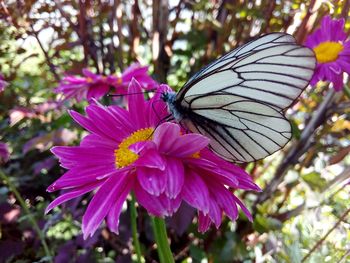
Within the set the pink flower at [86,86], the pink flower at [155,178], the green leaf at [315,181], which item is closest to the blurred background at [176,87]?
the green leaf at [315,181]

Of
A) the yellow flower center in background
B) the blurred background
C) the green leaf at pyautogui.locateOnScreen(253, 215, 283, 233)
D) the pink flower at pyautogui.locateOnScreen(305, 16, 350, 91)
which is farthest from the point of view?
the green leaf at pyautogui.locateOnScreen(253, 215, 283, 233)

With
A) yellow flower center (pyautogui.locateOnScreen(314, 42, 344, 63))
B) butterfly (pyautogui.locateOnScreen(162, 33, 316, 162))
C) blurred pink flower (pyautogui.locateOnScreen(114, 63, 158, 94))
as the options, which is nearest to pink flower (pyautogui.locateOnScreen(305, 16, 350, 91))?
yellow flower center (pyautogui.locateOnScreen(314, 42, 344, 63))

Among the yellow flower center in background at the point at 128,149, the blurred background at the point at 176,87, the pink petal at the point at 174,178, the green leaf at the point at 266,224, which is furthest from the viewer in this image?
the green leaf at the point at 266,224

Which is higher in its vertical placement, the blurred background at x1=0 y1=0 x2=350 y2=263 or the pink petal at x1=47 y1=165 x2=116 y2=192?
the pink petal at x1=47 y1=165 x2=116 y2=192

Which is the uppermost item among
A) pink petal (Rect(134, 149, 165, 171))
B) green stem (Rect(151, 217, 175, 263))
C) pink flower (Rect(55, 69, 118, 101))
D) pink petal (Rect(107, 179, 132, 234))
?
pink petal (Rect(134, 149, 165, 171))

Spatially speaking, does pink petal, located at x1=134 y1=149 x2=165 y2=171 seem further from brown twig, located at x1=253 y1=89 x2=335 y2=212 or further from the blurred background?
brown twig, located at x1=253 y1=89 x2=335 y2=212

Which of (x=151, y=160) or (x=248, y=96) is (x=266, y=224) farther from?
(x=151, y=160)

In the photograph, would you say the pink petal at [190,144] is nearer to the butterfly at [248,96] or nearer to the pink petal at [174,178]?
the pink petal at [174,178]

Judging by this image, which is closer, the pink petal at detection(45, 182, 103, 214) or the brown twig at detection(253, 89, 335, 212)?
the pink petal at detection(45, 182, 103, 214)
